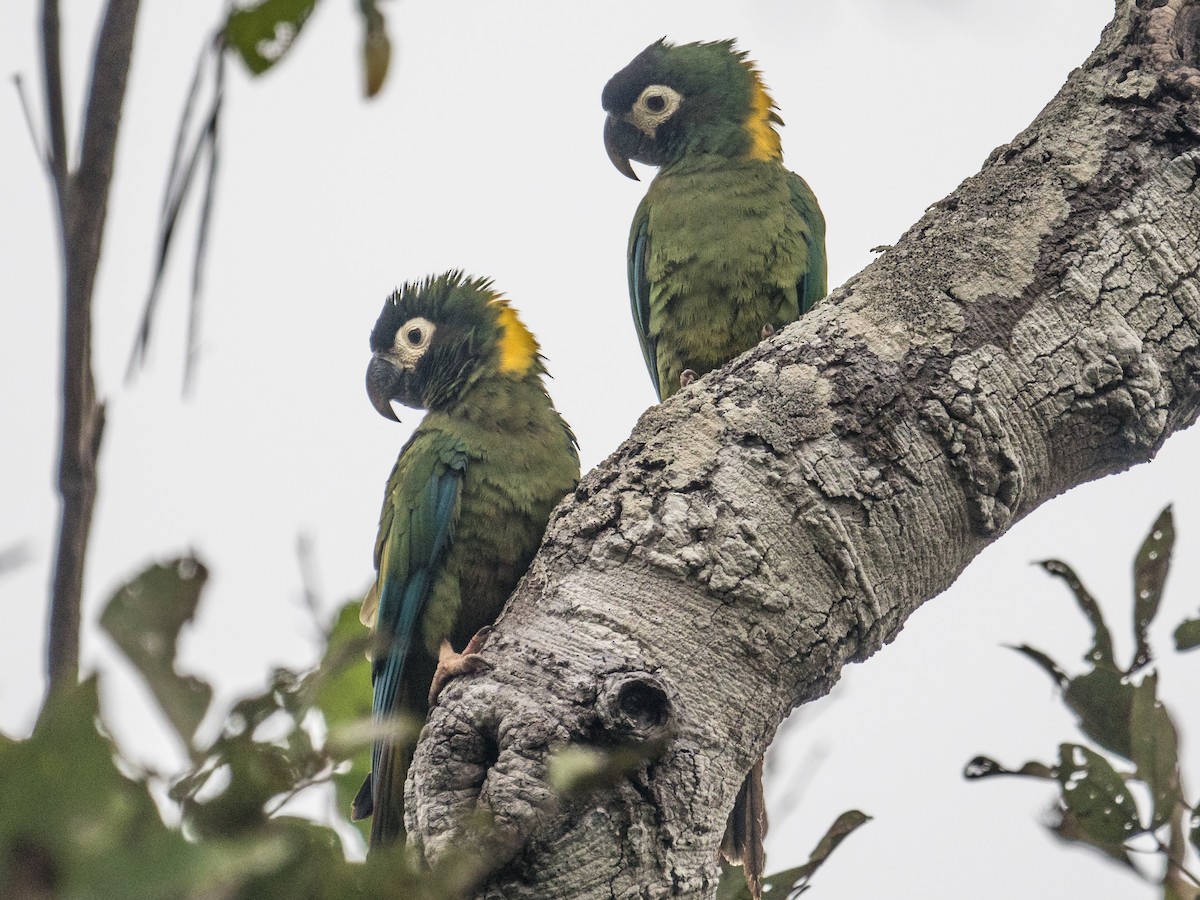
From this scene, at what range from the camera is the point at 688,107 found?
411 centimetres

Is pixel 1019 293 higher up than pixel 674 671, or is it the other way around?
pixel 1019 293

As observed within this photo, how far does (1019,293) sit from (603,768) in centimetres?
141

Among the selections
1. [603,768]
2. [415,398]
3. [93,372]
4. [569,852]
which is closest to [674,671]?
[569,852]

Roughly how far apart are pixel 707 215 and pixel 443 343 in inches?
36.5

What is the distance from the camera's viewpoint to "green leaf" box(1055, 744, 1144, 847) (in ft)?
5.95

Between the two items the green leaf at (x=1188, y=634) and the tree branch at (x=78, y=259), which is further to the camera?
the green leaf at (x=1188, y=634)

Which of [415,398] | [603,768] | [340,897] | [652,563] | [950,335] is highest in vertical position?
[415,398]

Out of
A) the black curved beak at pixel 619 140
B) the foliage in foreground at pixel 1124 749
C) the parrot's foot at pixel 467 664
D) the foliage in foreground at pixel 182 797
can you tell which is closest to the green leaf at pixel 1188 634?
the foliage in foreground at pixel 1124 749

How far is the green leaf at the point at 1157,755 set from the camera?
1758 mm

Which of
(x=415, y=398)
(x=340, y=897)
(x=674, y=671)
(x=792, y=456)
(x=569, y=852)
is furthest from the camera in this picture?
(x=415, y=398)

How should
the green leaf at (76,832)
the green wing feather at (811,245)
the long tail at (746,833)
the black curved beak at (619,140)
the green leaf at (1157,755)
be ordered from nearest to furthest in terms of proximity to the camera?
the green leaf at (76,832), the green leaf at (1157,755), the long tail at (746,833), the green wing feather at (811,245), the black curved beak at (619,140)

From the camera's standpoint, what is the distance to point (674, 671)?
1.80 m

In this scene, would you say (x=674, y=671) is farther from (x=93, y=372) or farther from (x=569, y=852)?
(x=93, y=372)

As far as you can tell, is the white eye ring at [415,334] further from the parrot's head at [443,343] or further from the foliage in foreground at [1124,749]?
the foliage in foreground at [1124,749]
